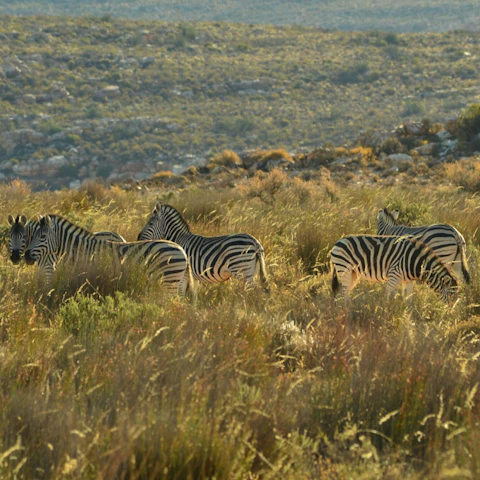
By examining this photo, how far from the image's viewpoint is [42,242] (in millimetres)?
10938

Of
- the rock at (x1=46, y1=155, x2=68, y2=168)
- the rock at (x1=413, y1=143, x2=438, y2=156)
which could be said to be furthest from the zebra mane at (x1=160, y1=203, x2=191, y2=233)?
the rock at (x1=46, y1=155, x2=68, y2=168)

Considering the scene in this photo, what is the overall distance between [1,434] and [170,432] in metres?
1.03

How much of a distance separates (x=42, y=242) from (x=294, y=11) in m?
140

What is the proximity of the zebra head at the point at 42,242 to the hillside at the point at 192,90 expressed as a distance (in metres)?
48.5

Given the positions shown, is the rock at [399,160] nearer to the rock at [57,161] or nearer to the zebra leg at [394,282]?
the zebra leg at [394,282]

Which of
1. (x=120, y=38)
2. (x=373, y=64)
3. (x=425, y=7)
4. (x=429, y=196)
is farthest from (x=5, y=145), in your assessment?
(x=425, y=7)

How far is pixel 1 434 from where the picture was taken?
520 cm

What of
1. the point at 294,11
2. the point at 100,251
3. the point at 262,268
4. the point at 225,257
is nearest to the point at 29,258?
the point at 100,251

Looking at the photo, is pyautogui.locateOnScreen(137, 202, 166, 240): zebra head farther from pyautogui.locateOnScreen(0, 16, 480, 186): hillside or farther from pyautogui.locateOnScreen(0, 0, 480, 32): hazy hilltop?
pyautogui.locateOnScreen(0, 0, 480, 32): hazy hilltop

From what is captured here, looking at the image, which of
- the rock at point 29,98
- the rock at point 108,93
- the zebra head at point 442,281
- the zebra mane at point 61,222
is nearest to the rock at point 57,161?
the rock at point 29,98

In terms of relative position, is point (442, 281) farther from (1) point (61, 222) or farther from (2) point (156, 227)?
(1) point (61, 222)

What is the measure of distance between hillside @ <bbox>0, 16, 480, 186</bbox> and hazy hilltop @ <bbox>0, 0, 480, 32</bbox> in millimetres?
46993

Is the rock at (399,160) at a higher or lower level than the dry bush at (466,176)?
lower

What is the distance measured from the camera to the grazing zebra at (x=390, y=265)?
33.3 ft
